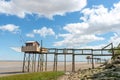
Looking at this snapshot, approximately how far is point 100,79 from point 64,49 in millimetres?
23068

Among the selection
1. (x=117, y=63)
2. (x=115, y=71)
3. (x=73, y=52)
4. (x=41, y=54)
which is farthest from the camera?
(x=41, y=54)

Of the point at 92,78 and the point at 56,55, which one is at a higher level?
the point at 56,55

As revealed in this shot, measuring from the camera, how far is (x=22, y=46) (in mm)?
50125

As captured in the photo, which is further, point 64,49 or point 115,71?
point 64,49

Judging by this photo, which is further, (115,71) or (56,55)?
(56,55)

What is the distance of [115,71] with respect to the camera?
90.2 feet

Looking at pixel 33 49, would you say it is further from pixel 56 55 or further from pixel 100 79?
pixel 100 79

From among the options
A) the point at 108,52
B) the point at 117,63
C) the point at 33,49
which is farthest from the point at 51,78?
the point at 33,49

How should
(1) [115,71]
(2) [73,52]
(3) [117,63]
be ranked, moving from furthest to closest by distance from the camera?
(2) [73,52] → (3) [117,63] → (1) [115,71]

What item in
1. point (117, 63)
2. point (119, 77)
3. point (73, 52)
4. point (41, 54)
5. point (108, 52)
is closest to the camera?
point (119, 77)

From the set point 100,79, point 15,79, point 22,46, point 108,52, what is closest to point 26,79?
point 15,79

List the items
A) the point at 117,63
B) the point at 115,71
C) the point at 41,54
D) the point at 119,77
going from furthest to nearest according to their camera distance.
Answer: the point at 41,54
the point at 117,63
the point at 115,71
the point at 119,77

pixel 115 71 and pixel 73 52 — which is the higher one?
pixel 73 52

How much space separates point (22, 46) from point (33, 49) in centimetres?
209
